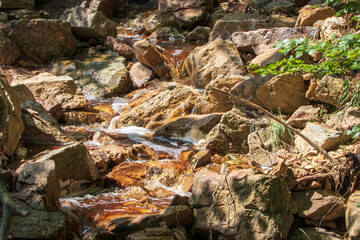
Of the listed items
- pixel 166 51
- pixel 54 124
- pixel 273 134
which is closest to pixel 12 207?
pixel 273 134

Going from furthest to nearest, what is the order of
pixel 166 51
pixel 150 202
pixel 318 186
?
pixel 166 51 → pixel 150 202 → pixel 318 186

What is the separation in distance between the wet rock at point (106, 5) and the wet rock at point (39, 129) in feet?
33.7

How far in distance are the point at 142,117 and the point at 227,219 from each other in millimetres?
4408

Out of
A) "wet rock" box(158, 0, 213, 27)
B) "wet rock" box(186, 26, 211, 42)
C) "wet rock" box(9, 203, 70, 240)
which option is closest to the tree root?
"wet rock" box(9, 203, 70, 240)

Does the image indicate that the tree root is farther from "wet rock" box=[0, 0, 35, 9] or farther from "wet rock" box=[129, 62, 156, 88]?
"wet rock" box=[0, 0, 35, 9]

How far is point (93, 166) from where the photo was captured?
175 inches

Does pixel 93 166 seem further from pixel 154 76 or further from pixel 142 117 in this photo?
pixel 154 76

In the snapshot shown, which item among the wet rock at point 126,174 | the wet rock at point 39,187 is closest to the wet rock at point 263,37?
the wet rock at point 126,174

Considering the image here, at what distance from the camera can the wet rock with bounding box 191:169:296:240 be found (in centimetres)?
298

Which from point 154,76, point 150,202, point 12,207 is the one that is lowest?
point 154,76

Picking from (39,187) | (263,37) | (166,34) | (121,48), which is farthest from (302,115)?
(166,34)

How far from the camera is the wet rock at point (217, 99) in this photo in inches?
250

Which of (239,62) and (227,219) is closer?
(227,219)

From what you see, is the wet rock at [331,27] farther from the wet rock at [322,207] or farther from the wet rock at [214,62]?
the wet rock at [322,207]
